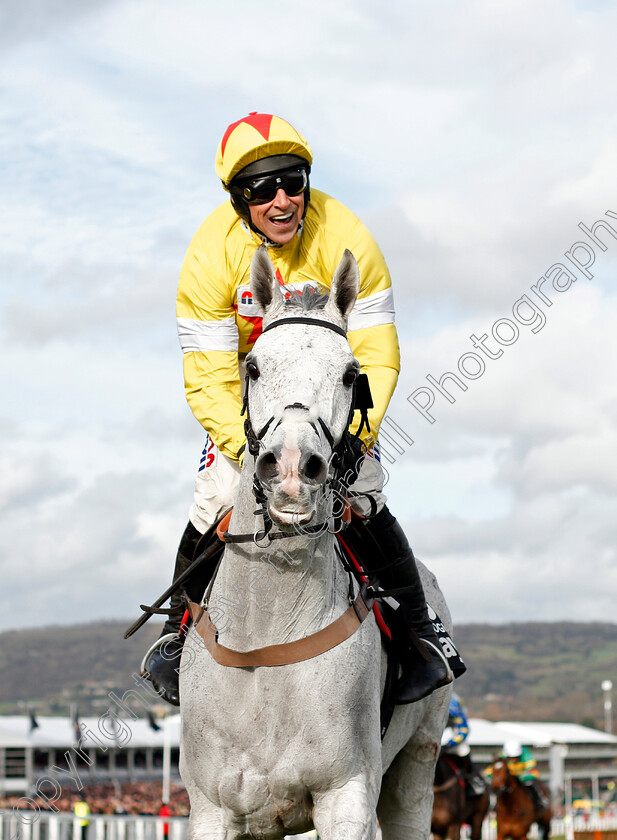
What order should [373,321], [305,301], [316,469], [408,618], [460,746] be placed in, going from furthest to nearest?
[460,746] < [373,321] < [408,618] < [305,301] < [316,469]

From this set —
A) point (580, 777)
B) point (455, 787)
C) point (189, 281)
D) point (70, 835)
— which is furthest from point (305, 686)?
point (580, 777)

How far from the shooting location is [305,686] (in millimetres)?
5285

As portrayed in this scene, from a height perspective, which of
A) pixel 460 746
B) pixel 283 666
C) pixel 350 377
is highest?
pixel 350 377

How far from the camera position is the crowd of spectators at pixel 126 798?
35.6 meters

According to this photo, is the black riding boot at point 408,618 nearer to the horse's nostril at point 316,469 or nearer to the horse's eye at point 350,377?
the horse's eye at point 350,377

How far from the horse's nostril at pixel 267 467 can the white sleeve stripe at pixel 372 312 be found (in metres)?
2.45

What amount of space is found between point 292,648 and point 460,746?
18.7 meters

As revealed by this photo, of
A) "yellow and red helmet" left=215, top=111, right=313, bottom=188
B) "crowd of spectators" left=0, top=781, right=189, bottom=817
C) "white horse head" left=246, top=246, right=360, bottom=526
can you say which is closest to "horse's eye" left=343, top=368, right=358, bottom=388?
"white horse head" left=246, top=246, right=360, bottom=526

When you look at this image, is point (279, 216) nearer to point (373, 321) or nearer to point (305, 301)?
point (373, 321)

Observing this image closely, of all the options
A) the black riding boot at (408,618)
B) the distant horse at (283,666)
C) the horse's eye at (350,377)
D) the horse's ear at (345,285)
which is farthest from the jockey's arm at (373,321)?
the horse's eye at (350,377)

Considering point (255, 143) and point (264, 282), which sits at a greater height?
point (255, 143)

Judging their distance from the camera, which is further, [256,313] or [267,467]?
[256,313]

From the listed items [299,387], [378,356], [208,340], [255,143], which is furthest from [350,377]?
[255,143]

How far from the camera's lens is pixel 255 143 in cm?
665
